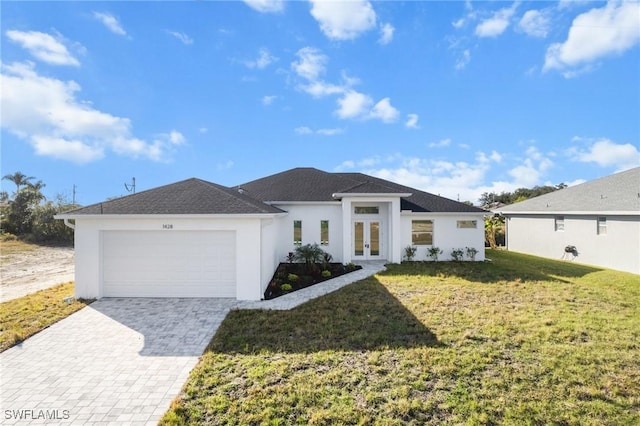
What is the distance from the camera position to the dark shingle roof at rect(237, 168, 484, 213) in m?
16.7

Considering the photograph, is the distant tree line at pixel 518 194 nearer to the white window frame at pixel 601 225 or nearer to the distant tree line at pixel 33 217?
the white window frame at pixel 601 225

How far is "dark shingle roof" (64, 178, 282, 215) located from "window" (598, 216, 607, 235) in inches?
775

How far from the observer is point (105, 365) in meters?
5.65

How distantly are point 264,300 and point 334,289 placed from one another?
2.82 meters

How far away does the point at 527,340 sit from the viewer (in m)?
6.70

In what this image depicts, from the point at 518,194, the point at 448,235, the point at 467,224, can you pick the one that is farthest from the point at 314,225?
the point at 518,194

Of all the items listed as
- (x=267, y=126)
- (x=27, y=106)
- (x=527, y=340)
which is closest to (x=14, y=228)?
(x=27, y=106)

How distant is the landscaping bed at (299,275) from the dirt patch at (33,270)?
941 cm

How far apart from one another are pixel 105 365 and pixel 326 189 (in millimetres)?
14108

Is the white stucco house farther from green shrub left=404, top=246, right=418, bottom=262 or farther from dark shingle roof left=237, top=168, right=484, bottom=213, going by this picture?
green shrub left=404, top=246, right=418, bottom=262

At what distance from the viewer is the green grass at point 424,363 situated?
428 centimetres

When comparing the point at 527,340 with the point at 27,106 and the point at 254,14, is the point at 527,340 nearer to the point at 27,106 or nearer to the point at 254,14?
the point at 254,14

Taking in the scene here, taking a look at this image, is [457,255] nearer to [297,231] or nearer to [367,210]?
[367,210]

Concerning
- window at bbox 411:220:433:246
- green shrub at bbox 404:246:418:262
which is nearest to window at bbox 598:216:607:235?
window at bbox 411:220:433:246
